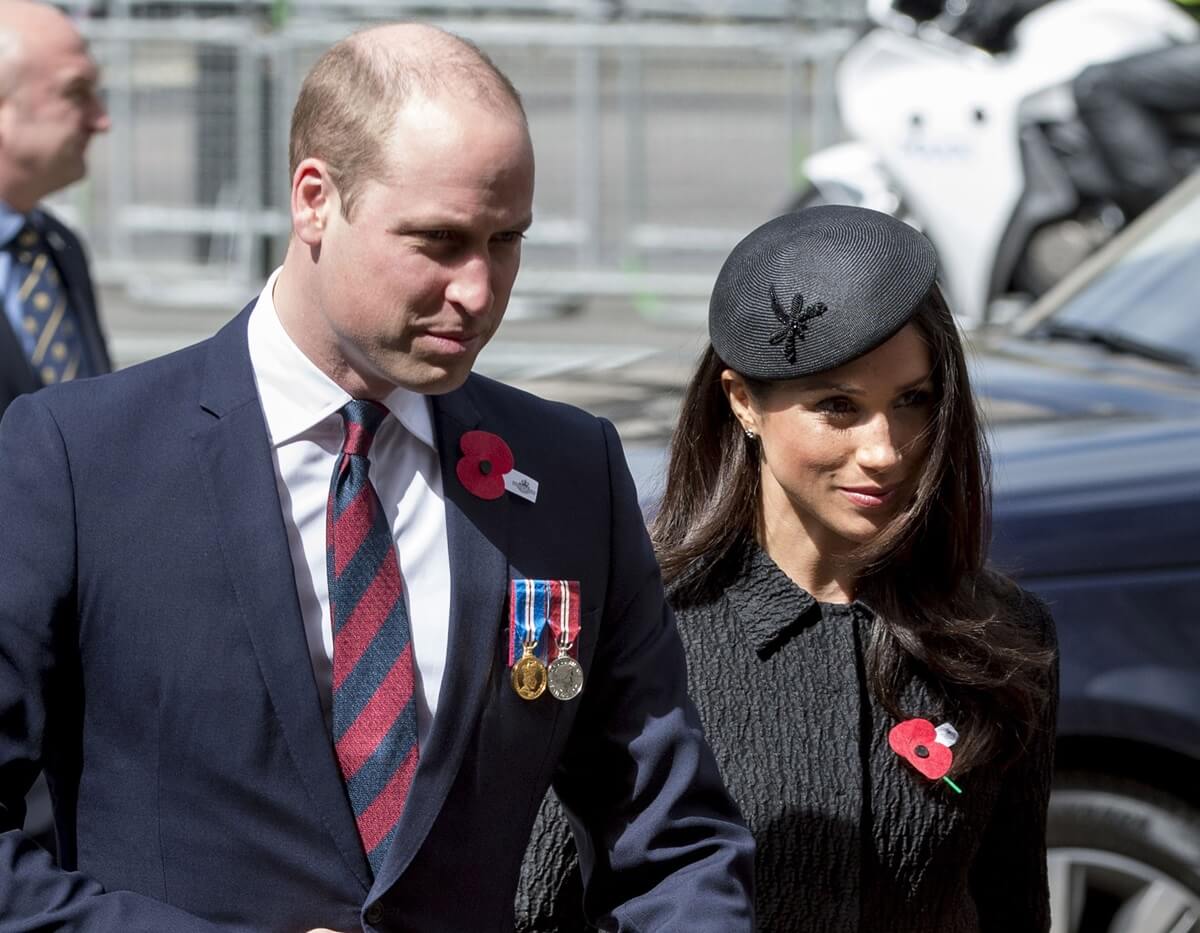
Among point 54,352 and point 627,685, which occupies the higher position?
point 627,685

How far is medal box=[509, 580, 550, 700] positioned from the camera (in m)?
2.20

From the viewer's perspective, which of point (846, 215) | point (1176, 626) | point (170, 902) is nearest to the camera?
point (170, 902)

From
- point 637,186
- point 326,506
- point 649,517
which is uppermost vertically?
point 326,506

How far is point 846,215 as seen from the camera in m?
2.89

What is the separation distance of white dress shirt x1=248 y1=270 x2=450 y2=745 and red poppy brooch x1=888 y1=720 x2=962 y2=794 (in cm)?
92

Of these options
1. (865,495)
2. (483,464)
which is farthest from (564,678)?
(865,495)

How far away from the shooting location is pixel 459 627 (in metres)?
2.16

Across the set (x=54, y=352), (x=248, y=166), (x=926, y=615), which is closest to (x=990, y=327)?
(x=54, y=352)

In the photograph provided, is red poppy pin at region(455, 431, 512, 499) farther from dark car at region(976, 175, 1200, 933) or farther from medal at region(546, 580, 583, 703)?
dark car at region(976, 175, 1200, 933)

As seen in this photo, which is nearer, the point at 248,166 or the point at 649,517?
the point at 649,517

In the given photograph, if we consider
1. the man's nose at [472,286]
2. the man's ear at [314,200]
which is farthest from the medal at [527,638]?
the man's ear at [314,200]

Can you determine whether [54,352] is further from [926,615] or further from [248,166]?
[248,166]

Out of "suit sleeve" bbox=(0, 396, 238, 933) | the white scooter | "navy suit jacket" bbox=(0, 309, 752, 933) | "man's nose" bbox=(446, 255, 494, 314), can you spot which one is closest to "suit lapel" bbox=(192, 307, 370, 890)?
"navy suit jacket" bbox=(0, 309, 752, 933)

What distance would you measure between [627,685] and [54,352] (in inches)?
113
